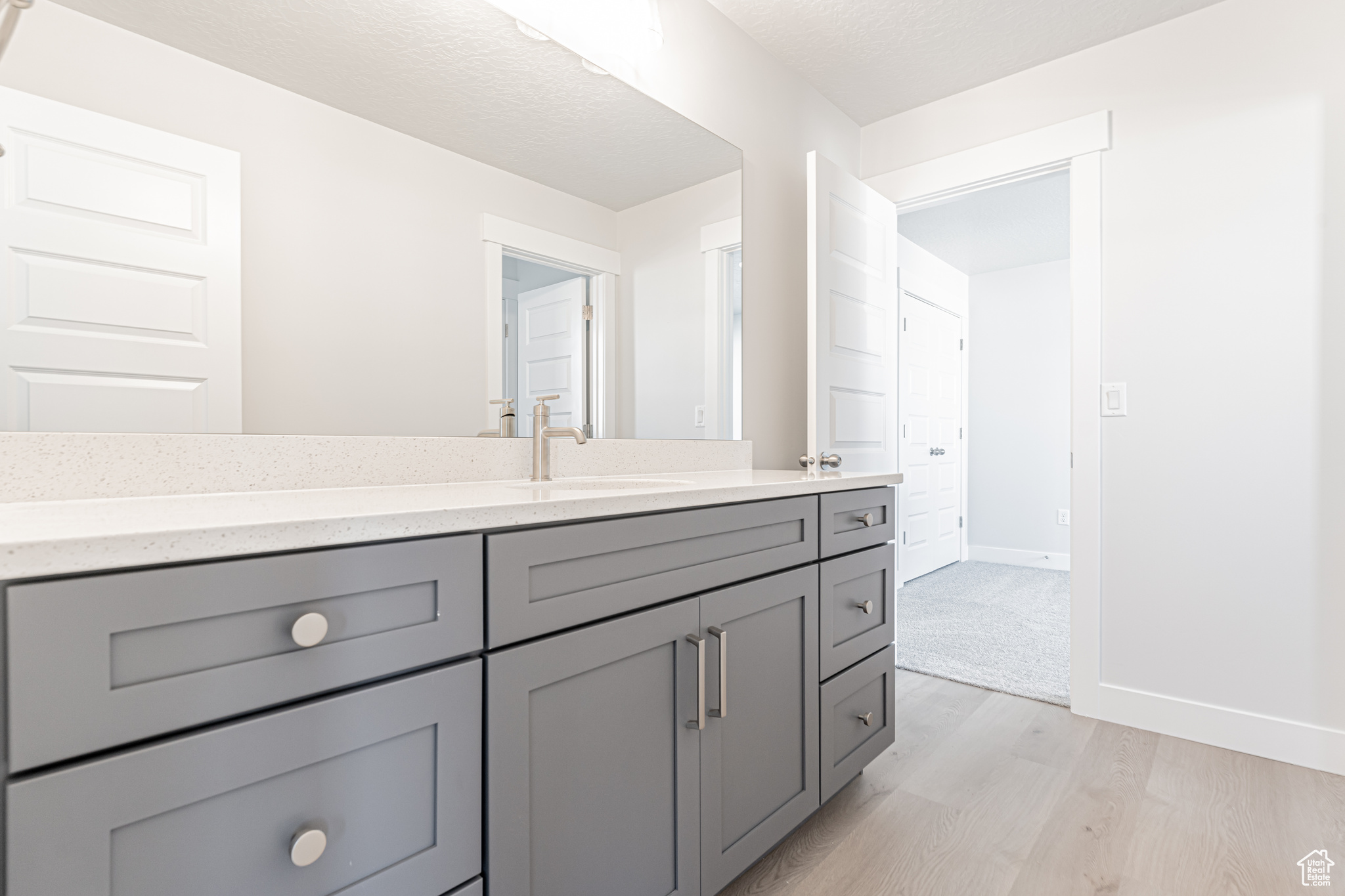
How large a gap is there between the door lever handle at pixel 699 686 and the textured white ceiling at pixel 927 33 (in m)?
2.03

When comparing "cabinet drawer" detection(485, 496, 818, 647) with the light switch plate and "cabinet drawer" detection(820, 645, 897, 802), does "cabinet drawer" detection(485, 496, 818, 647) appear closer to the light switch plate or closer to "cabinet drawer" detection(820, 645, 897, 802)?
"cabinet drawer" detection(820, 645, 897, 802)

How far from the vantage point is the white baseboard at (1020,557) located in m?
4.68

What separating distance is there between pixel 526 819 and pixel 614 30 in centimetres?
185

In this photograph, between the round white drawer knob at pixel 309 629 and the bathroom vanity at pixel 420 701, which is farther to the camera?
the round white drawer knob at pixel 309 629

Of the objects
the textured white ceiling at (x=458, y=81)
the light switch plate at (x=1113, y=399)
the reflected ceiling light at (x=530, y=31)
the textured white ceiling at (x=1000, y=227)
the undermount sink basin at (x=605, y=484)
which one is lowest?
the undermount sink basin at (x=605, y=484)

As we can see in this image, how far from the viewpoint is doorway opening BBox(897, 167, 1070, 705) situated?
3.61 metres

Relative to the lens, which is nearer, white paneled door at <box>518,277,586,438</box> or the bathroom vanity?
the bathroom vanity

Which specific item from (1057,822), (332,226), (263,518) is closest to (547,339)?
(332,226)

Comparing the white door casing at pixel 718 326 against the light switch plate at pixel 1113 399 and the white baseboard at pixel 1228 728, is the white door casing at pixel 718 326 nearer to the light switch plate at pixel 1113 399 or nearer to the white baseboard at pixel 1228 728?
the light switch plate at pixel 1113 399

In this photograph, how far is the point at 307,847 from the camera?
66 cm

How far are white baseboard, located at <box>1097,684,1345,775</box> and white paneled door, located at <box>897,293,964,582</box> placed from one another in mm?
1781

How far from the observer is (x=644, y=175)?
1.83 meters

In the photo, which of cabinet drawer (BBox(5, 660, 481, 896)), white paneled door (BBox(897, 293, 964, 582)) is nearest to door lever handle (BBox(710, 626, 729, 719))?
cabinet drawer (BBox(5, 660, 481, 896))

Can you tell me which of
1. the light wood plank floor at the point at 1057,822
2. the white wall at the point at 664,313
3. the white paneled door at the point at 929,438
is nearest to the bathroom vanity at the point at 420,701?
the light wood plank floor at the point at 1057,822
